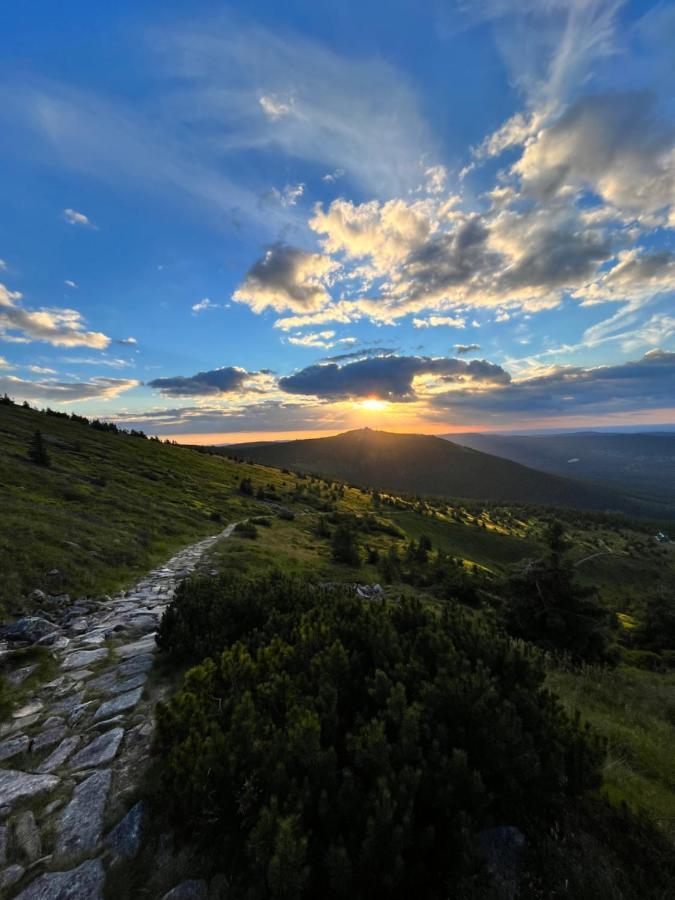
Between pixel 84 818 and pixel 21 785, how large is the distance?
1.45 metres

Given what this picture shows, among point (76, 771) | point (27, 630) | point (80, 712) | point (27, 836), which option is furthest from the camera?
point (27, 630)

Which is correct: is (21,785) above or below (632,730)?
above

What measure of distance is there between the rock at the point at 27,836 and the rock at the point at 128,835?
78 centimetres

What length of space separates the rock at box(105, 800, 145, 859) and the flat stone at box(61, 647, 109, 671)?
541cm

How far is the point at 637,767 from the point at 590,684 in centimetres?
461

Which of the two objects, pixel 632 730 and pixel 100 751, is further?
pixel 632 730

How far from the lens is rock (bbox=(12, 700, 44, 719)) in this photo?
689cm

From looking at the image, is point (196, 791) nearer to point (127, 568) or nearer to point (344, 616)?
point (344, 616)

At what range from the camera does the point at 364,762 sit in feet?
12.6

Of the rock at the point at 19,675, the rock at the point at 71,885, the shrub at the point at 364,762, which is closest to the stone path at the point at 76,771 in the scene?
the rock at the point at 71,885

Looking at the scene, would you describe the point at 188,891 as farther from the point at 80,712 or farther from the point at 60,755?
the point at 80,712

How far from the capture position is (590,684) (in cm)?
959

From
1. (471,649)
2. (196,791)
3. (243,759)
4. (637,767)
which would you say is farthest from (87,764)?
(637,767)

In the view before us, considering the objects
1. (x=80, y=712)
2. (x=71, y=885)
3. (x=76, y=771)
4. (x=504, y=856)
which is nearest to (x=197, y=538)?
(x=80, y=712)
